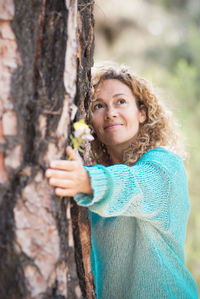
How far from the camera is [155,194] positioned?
61.9 inches

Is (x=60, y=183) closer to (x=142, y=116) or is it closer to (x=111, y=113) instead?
(x=111, y=113)

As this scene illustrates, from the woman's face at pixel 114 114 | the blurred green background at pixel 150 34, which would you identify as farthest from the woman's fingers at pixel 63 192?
the blurred green background at pixel 150 34

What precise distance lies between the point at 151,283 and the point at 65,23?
1.33 m

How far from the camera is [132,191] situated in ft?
4.52

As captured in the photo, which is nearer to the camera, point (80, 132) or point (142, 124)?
point (80, 132)

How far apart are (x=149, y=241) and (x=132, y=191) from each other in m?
0.54

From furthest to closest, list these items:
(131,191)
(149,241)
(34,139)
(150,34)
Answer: (150,34), (149,241), (131,191), (34,139)

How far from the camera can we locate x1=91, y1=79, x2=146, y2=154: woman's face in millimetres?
2117

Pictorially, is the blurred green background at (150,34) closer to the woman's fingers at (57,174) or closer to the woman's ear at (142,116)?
the woman's ear at (142,116)

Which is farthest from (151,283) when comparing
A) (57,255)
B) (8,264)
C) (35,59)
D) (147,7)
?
(147,7)

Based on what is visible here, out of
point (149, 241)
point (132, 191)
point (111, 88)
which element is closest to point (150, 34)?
point (111, 88)

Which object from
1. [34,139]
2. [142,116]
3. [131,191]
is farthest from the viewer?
[142,116]

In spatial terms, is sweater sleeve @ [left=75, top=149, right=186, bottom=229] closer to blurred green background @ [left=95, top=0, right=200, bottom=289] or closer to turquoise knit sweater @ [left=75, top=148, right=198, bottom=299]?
turquoise knit sweater @ [left=75, top=148, right=198, bottom=299]

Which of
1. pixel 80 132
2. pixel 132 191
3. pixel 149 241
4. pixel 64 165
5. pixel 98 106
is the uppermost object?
pixel 98 106
